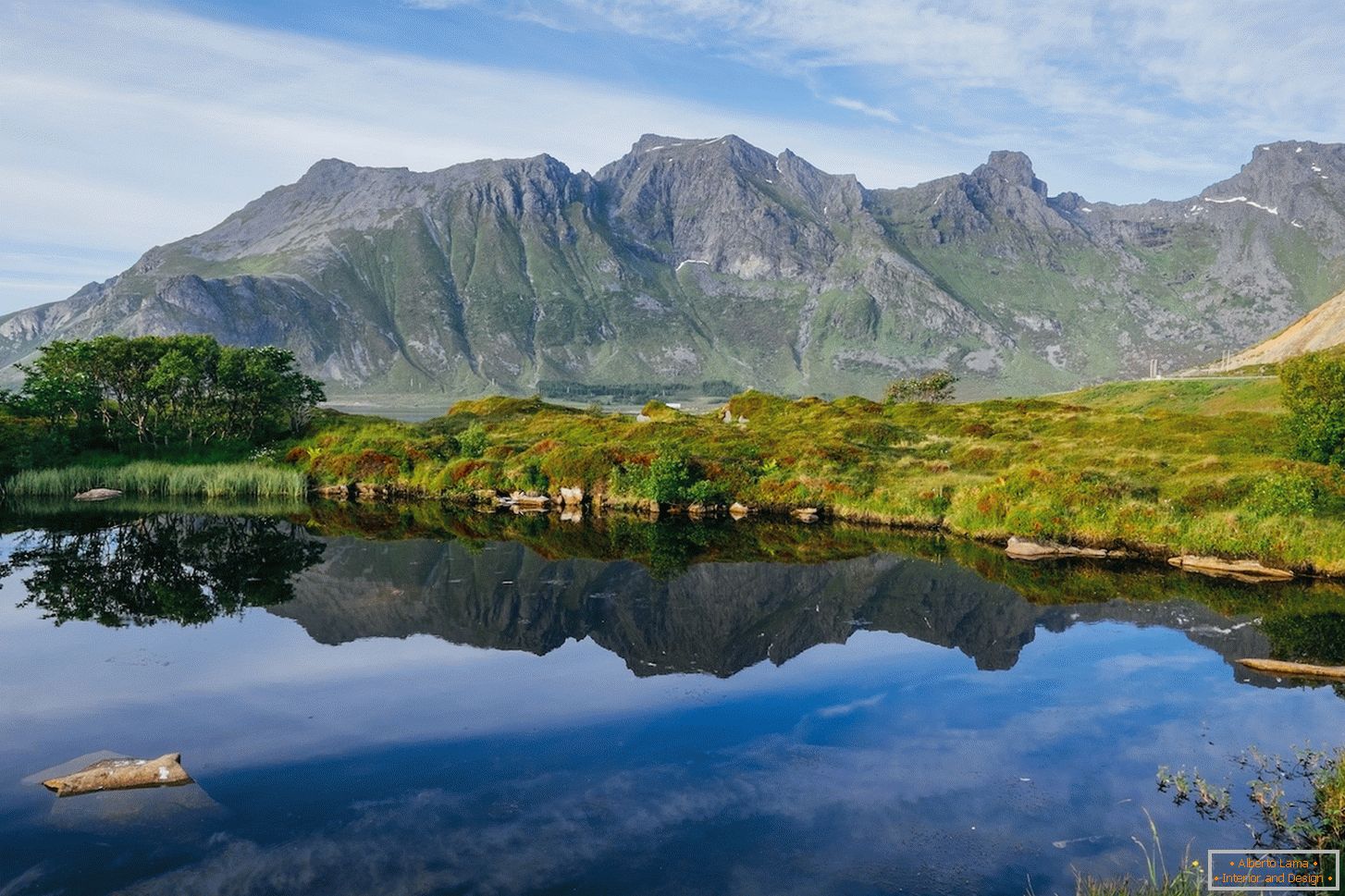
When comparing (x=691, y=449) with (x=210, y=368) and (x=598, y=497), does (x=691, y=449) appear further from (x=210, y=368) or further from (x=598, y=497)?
(x=210, y=368)

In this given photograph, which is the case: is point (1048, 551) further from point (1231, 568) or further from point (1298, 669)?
point (1298, 669)

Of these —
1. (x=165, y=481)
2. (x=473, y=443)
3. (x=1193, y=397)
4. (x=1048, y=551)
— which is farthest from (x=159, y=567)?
(x=1193, y=397)

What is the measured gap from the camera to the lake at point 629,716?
696 inches

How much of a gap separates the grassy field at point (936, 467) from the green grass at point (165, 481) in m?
4.17

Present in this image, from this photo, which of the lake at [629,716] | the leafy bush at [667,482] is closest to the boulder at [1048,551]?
the lake at [629,716]

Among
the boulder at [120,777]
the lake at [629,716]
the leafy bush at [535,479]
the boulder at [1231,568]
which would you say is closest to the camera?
the lake at [629,716]

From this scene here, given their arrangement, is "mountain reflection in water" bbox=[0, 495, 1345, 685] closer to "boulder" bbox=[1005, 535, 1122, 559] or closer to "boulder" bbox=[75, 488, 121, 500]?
"boulder" bbox=[1005, 535, 1122, 559]

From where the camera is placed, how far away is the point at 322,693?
2758cm

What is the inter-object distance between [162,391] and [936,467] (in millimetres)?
70503

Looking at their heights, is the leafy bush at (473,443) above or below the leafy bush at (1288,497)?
above

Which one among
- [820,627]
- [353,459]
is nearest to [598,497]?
[353,459]

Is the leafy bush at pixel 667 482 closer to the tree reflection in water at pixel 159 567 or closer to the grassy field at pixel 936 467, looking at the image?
the grassy field at pixel 936 467

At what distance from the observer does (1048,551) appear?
48625mm

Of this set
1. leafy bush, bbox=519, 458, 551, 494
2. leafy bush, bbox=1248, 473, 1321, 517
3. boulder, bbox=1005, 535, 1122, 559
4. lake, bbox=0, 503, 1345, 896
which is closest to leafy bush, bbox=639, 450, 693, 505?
leafy bush, bbox=519, 458, 551, 494
